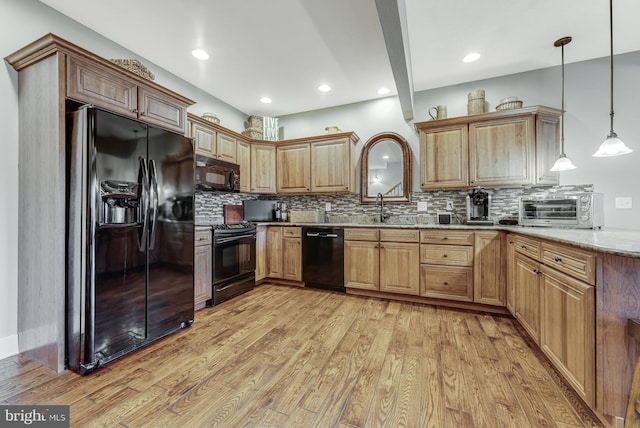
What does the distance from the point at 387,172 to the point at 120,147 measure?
3072 mm

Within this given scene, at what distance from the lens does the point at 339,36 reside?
97.3 inches

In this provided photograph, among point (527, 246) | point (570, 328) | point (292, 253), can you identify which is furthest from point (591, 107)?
point (292, 253)

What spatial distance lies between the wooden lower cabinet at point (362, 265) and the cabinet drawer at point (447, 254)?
1.78 ft

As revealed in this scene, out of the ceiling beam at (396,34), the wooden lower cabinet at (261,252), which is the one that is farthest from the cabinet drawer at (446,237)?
the wooden lower cabinet at (261,252)

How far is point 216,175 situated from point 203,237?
33.6 inches

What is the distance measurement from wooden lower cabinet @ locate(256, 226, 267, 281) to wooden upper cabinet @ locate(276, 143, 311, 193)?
798mm

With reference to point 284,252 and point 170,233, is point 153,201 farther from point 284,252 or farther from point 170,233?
point 284,252

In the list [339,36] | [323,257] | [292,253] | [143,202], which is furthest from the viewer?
[292,253]

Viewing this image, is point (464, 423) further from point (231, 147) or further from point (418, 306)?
point (231, 147)

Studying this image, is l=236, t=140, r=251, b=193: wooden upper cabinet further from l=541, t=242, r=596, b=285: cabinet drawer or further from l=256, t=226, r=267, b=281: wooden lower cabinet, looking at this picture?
l=541, t=242, r=596, b=285: cabinet drawer

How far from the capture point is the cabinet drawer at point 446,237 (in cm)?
278

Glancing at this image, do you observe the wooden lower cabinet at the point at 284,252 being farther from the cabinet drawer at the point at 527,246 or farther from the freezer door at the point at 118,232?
the cabinet drawer at the point at 527,246

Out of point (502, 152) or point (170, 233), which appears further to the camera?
point (502, 152)

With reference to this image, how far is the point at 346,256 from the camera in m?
3.32
